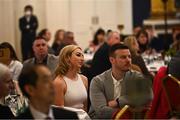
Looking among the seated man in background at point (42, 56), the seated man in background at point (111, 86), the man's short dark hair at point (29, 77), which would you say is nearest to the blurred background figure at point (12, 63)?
the seated man in background at point (42, 56)

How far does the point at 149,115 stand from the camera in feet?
11.3

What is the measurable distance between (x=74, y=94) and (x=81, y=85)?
19 centimetres

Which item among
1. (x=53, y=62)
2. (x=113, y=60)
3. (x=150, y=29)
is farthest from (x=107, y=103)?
(x=150, y=29)

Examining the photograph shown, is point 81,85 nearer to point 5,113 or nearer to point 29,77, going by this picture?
point 5,113

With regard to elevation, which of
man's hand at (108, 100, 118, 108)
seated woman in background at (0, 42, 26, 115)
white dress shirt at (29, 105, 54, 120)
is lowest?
man's hand at (108, 100, 118, 108)

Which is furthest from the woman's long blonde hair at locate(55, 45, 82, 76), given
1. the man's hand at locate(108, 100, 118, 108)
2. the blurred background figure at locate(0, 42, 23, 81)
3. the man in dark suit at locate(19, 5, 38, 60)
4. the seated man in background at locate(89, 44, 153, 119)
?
the man in dark suit at locate(19, 5, 38, 60)

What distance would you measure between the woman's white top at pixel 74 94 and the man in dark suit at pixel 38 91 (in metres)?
1.76

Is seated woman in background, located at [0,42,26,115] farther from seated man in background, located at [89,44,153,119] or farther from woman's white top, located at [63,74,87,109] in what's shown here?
seated man in background, located at [89,44,153,119]

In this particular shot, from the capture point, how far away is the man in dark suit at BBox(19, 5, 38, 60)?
13.7 m

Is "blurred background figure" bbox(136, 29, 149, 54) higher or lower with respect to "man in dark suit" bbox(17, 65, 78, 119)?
lower

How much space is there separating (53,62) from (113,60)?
1595mm

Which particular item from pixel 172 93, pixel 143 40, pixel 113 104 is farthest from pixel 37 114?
pixel 143 40

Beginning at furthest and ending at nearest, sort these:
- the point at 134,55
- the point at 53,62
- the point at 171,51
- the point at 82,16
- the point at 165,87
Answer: the point at 82,16 < the point at 171,51 < the point at 134,55 < the point at 53,62 < the point at 165,87

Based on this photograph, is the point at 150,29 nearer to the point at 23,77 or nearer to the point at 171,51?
the point at 171,51
